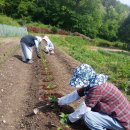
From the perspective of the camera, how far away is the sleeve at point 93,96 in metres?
6.36

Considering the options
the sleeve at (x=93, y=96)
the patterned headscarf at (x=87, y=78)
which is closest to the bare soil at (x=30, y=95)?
the sleeve at (x=93, y=96)

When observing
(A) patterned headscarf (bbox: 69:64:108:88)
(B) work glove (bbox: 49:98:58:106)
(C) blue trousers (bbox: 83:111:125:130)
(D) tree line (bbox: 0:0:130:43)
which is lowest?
(D) tree line (bbox: 0:0:130:43)

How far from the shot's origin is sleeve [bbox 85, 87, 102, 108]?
250 inches

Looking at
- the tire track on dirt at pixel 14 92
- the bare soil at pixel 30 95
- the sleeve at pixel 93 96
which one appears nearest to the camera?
the sleeve at pixel 93 96

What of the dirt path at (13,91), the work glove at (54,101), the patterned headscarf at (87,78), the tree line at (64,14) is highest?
the patterned headscarf at (87,78)

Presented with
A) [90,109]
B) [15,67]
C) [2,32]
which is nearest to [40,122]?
[90,109]

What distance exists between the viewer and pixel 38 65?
14.9 m

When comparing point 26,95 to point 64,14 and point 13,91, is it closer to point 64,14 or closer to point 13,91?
point 13,91

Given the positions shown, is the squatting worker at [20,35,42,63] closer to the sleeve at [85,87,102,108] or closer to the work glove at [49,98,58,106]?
the work glove at [49,98,58,106]

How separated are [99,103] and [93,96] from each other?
9.3 inches

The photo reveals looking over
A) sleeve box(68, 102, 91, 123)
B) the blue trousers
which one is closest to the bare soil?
sleeve box(68, 102, 91, 123)

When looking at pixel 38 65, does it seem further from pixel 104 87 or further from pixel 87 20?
pixel 87 20

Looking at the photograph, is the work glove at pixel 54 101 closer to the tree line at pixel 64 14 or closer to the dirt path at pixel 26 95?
the dirt path at pixel 26 95

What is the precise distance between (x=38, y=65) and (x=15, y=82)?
380cm
